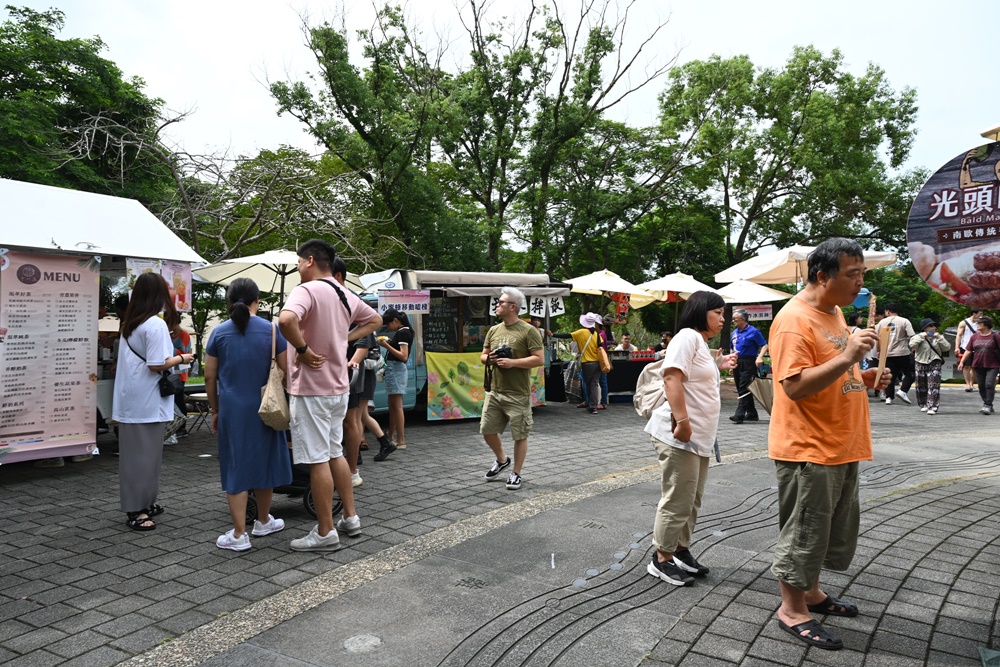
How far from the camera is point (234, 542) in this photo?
464cm

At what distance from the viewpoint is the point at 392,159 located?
55.8 ft

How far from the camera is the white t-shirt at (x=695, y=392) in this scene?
13.4 feet

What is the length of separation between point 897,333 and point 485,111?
37.4 feet

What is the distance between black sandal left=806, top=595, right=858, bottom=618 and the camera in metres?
3.56

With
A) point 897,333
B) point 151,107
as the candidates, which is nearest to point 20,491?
point 151,107

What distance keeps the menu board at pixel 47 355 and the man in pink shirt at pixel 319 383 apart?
3639 mm

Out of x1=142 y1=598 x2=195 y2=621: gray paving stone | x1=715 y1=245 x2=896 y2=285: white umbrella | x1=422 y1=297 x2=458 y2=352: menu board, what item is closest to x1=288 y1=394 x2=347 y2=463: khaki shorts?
x1=142 y1=598 x2=195 y2=621: gray paving stone

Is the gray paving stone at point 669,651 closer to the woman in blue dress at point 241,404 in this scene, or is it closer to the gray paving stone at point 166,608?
the gray paving stone at point 166,608

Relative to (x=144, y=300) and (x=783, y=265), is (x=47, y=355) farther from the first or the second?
(x=783, y=265)

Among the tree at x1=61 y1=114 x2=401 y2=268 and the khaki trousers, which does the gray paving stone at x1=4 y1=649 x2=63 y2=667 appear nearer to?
the khaki trousers

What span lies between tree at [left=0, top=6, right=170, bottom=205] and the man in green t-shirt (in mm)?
9360

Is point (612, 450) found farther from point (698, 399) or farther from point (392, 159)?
point (392, 159)

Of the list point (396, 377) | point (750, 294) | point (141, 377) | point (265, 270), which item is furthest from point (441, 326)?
point (141, 377)

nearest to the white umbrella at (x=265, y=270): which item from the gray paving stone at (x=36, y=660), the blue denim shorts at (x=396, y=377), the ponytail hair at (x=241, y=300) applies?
the blue denim shorts at (x=396, y=377)
